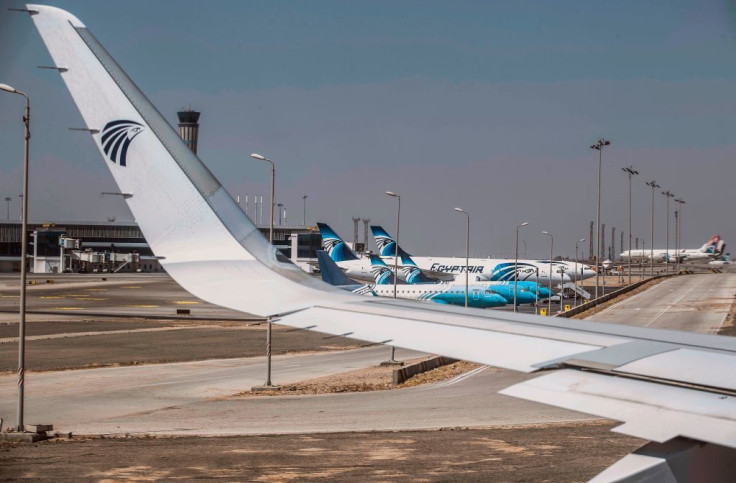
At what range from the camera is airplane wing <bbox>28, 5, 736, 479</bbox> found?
5984mm

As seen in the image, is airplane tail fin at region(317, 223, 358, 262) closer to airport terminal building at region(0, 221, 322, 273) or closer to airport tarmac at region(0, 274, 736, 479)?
airport tarmac at region(0, 274, 736, 479)

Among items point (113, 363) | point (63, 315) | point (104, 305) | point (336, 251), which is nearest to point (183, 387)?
point (113, 363)

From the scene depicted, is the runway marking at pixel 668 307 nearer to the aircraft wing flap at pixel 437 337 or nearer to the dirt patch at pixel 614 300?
the dirt patch at pixel 614 300

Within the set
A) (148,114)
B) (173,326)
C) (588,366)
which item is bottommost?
(173,326)

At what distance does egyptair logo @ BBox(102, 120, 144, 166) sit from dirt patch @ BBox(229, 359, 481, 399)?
74.6ft

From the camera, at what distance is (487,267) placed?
4919 inches

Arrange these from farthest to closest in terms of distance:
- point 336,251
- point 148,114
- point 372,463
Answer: point 336,251
point 372,463
point 148,114

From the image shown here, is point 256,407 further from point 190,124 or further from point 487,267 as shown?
point 190,124

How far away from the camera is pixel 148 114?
26.8 feet

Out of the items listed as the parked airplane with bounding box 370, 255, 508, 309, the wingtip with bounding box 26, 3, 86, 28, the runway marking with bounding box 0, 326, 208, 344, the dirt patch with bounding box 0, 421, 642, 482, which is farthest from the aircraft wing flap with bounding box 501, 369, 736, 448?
the parked airplane with bounding box 370, 255, 508, 309

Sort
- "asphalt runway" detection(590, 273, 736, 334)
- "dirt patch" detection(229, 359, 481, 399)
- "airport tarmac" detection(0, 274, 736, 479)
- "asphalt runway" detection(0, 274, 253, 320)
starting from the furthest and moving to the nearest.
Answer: "asphalt runway" detection(0, 274, 253, 320)
"asphalt runway" detection(590, 273, 736, 334)
"dirt patch" detection(229, 359, 481, 399)
"airport tarmac" detection(0, 274, 736, 479)

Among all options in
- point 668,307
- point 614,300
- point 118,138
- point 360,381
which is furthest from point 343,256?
point 118,138

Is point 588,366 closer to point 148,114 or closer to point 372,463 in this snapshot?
point 148,114

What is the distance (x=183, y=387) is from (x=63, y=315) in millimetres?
44492
